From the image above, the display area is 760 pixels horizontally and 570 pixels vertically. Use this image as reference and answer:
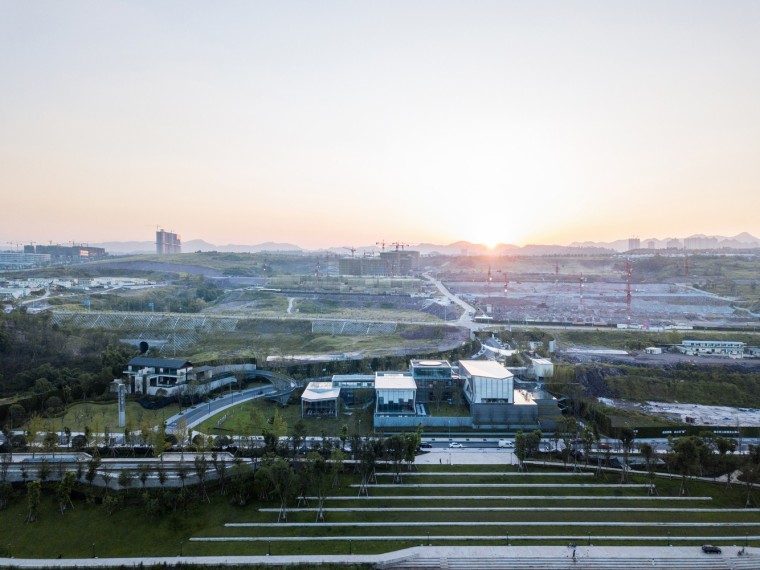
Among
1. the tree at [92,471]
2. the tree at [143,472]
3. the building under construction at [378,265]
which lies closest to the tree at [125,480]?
the tree at [143,472]

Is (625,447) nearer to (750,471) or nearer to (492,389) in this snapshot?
(750,471)

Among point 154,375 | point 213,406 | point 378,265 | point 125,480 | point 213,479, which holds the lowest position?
point 213,479

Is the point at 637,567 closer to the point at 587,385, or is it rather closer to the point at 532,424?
the point at 532,424

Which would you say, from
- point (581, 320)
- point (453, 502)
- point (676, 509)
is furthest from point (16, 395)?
point (581, 320)

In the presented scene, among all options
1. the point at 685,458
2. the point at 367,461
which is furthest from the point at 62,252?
the point at 685,458

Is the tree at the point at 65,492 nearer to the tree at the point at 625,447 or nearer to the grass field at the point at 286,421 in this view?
the grass field at the point at 286,421

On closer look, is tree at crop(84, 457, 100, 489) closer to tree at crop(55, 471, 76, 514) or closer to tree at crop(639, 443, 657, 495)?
tree at crop(55, 471, 76, 514)

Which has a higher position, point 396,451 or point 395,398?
point 395,398
